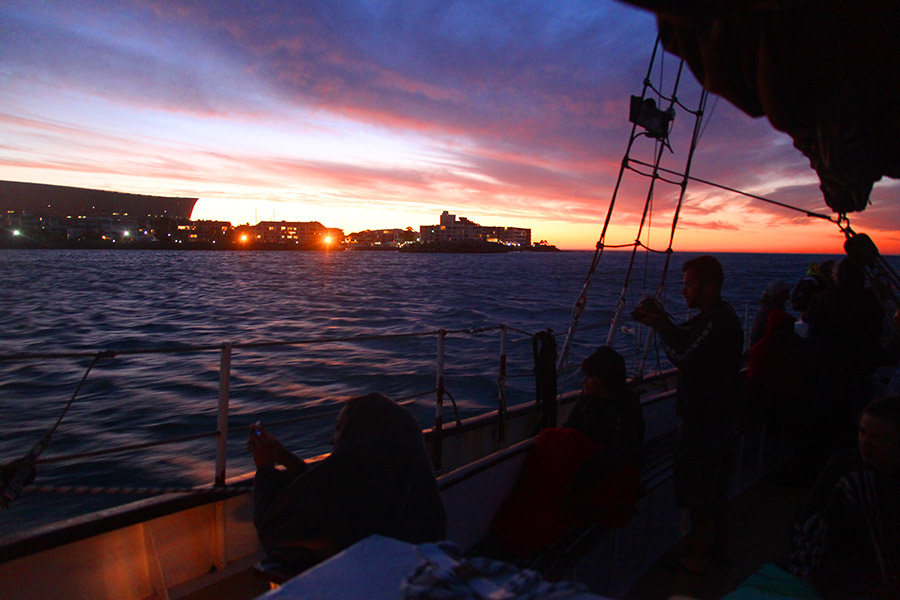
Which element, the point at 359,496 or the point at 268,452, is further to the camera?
the point at 268,452

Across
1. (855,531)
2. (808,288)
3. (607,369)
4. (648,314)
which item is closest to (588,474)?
(607,369)

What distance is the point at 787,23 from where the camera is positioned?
40.7 inches

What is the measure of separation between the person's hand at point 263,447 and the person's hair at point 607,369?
4.76ft

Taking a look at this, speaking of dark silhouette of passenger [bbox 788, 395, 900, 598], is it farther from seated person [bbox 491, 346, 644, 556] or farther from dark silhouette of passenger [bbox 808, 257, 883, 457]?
dark silhouette of passenger [bbox 808, 257, 883, 457]

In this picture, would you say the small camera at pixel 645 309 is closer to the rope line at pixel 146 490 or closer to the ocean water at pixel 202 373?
the ocean water at pixel 202 373

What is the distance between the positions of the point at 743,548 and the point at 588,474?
143cm

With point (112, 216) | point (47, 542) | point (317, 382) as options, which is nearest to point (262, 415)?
point (317, 382)

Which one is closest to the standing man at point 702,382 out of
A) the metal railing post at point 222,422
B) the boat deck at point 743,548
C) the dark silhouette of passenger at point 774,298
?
the boat deck at point 743,548

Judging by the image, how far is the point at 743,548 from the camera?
121 inches

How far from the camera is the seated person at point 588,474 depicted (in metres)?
2.42

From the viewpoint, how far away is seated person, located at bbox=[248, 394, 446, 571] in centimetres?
153

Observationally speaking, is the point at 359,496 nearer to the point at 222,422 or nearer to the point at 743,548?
the point at 222,422

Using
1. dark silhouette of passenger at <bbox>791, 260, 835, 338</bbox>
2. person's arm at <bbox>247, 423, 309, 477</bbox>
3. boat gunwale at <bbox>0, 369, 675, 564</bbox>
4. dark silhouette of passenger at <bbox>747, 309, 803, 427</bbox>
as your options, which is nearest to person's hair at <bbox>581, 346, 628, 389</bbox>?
boat gunwale at <bbox>0, 369, 675, 564</bbox>

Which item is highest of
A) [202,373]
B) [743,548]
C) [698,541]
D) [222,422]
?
[222,422]
